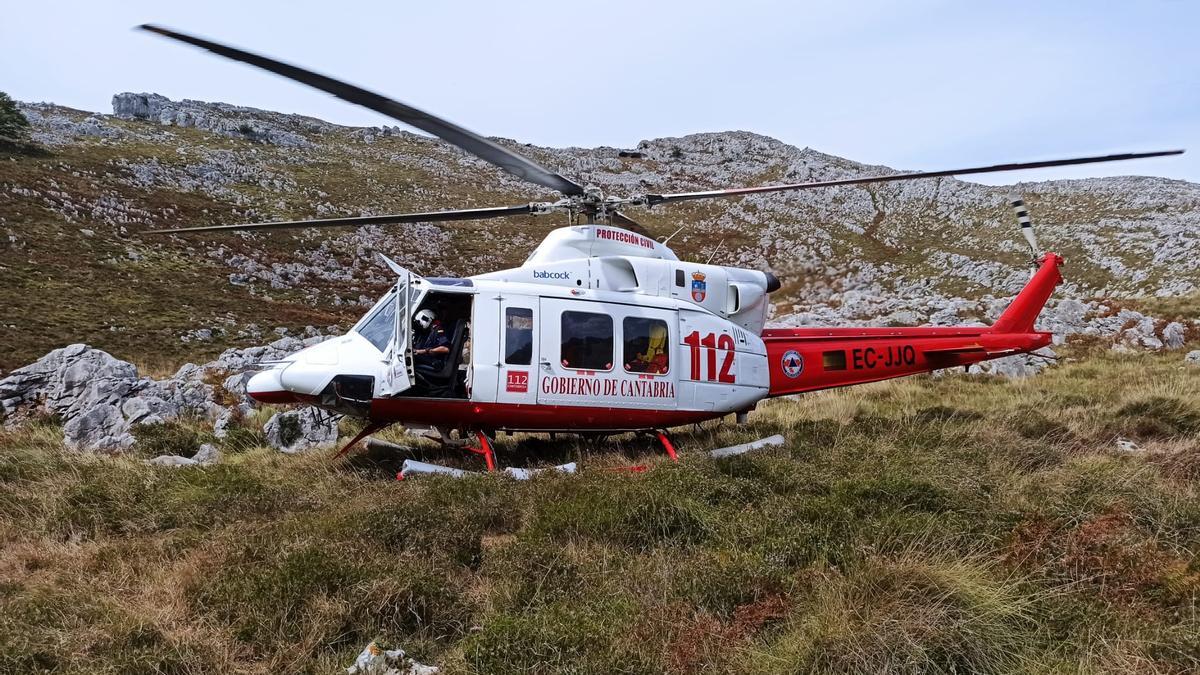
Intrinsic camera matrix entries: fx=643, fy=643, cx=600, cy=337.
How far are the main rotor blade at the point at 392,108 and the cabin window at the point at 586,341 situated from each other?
173 centimetres

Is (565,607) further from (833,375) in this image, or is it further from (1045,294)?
(1045,294)

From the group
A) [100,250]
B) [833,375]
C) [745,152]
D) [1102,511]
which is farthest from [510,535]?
[745,152]

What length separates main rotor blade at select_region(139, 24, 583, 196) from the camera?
4.20 metres

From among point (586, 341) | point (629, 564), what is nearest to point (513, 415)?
point (586, 341)

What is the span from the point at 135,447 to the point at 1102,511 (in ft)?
36.6

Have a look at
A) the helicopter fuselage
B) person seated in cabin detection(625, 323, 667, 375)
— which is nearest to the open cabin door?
the helicopter fuselage

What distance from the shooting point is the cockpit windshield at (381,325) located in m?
7.76

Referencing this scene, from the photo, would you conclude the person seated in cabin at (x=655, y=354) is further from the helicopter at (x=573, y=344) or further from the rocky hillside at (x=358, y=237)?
the rocky hillside at (x=358, y=237)

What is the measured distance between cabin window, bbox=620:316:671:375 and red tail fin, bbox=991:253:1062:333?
5873 millimetres

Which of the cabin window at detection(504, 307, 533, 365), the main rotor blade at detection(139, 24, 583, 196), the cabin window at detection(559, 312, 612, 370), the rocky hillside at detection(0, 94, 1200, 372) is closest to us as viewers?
the main rotor blade at detection(139, 24, 583, 196)

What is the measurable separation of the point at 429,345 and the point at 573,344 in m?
1.77

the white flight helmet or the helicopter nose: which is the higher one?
the white flight helmet

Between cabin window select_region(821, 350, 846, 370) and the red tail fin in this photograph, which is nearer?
cabin window select_region(821, 350, 846, 370)

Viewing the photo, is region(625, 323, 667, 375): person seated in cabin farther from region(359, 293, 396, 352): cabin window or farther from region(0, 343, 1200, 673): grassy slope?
region(359, 293, 396, 352): cabin window
